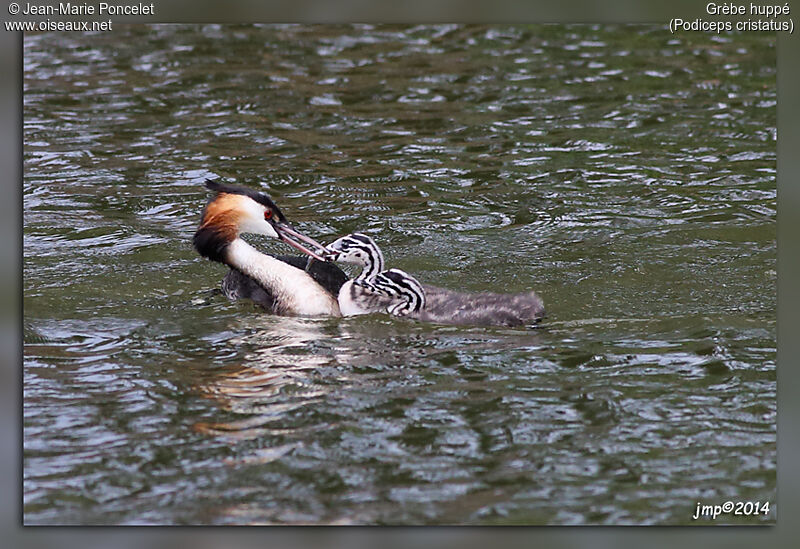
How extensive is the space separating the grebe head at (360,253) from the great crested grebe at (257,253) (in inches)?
4.5

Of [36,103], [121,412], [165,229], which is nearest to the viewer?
[121,412]

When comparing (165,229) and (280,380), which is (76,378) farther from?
(165,229)

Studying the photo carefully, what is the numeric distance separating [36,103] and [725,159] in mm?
6736

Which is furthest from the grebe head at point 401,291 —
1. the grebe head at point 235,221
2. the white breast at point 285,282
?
the grebe head at point 235,221

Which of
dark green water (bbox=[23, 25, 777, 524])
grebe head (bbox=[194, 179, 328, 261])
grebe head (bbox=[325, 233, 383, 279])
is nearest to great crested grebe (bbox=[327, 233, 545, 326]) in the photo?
grebe head (bbox=[325, 233, 383, 279])

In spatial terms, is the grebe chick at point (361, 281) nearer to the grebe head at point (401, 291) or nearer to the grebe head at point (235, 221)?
the grebe head at point (401, 291)

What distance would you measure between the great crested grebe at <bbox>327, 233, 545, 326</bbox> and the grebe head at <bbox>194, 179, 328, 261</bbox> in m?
0.31

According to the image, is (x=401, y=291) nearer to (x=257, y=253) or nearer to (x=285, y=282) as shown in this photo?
(x=285, y=282)

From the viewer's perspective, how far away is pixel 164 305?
7.55m

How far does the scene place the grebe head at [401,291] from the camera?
23.5 ft

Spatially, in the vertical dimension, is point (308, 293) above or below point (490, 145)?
below

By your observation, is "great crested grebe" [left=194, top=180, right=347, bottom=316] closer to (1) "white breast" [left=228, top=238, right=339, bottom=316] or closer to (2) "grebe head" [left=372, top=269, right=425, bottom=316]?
(1) "white breast" [left=228, top=238, right=339, bottom=316]

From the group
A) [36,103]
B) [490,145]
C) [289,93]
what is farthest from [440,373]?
[36,103]

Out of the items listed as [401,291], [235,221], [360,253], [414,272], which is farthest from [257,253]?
[414,272]
